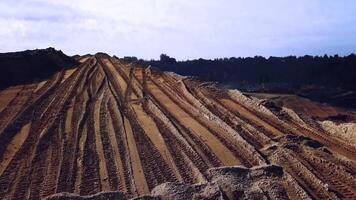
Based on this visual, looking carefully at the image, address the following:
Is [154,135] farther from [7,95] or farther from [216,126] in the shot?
[7,95]

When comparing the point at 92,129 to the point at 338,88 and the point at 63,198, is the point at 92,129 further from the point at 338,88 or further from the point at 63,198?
the point at 338,88

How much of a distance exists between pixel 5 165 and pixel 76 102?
8155 mm

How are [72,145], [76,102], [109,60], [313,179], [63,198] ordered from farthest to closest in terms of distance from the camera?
[109,60], [76,102], [72,145], [313,179], [63,198]

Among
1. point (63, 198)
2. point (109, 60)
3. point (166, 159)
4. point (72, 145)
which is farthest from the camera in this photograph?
point (109, 60)

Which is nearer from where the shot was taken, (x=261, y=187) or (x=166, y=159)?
(x=261, y=187)

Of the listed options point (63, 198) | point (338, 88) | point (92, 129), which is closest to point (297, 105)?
point (338, 88)

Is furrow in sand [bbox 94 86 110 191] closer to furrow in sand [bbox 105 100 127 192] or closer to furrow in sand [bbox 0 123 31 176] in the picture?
furrow in sand [bbox 105 100 127 192]

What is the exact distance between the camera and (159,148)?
1772cm

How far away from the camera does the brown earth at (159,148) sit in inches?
559

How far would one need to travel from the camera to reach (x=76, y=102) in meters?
23.7

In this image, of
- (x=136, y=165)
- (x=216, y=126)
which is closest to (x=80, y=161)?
(x=136, y=165)

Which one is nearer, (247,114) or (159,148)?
(159,148)

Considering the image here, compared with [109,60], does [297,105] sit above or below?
below

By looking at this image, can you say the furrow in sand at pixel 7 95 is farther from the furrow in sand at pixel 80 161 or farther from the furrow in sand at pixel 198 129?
the furrow in sand at pixel 198 129
